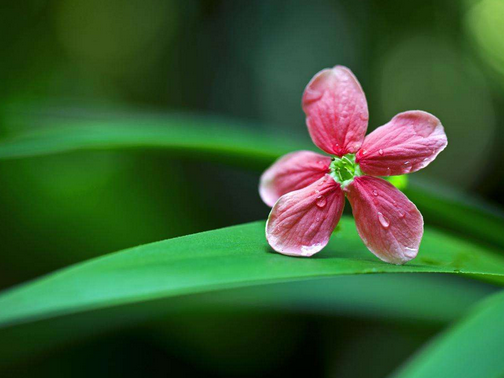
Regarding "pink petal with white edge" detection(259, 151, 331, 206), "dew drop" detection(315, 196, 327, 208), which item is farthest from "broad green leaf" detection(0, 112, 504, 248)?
"dew drop" detection(315, 196, 327, 208)

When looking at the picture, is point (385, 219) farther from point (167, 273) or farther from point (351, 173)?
point (167, 273)

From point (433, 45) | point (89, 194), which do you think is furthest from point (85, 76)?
point (433, 45)

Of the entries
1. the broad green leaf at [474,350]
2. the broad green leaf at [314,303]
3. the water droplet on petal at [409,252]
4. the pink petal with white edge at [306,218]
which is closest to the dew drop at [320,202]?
the pink petal with white edge at [306,218]

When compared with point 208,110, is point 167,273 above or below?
below

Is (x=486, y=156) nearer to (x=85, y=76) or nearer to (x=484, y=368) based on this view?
(x=85, y=76)

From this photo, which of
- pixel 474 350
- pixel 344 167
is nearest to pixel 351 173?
pixel 344 167
